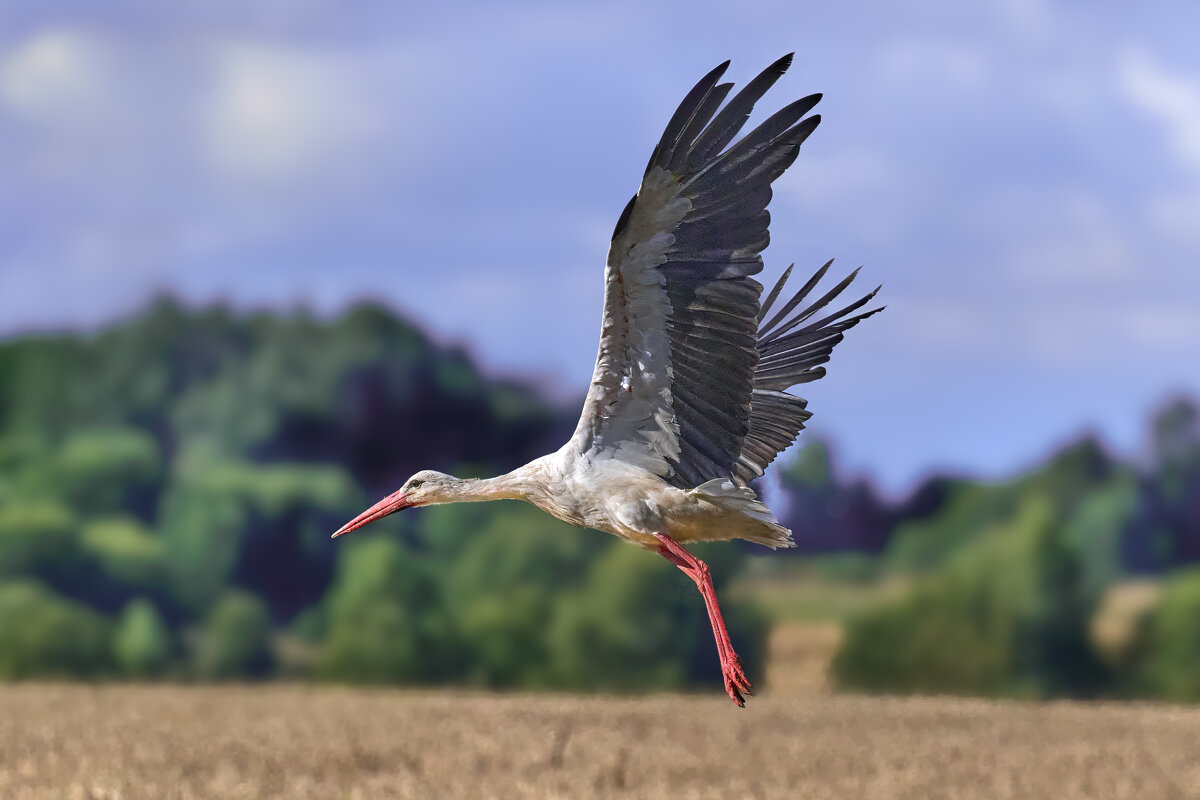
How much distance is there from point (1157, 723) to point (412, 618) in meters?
9.72

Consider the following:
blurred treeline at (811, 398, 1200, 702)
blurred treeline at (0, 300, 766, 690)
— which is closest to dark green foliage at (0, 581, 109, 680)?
blurred treeline at (0, 300, 766, 690)

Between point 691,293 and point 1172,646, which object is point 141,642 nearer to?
point 1172,646

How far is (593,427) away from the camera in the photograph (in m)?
4.91

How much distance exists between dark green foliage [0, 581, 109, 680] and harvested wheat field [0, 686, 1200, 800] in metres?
2.29

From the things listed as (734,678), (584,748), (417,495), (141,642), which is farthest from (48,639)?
(734,678)

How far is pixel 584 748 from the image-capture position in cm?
1191

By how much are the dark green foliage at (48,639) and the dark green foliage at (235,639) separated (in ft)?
5.07

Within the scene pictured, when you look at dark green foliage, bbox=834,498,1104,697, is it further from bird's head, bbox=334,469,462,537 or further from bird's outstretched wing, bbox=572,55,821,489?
bird's outstretched wing, bbox=572,55,821,489

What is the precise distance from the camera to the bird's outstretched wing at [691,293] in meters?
4.50

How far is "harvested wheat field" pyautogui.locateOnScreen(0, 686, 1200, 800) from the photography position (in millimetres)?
10258

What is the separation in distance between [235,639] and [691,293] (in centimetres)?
1552

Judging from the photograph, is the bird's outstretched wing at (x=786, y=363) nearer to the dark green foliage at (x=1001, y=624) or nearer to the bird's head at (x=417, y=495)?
the bird's head at (x=417, y=495)

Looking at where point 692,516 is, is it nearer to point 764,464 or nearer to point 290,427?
point 764,464

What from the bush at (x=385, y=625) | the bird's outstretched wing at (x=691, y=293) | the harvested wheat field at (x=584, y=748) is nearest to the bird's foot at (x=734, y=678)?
the bird's outstretched wing at (x=691, y=293)
